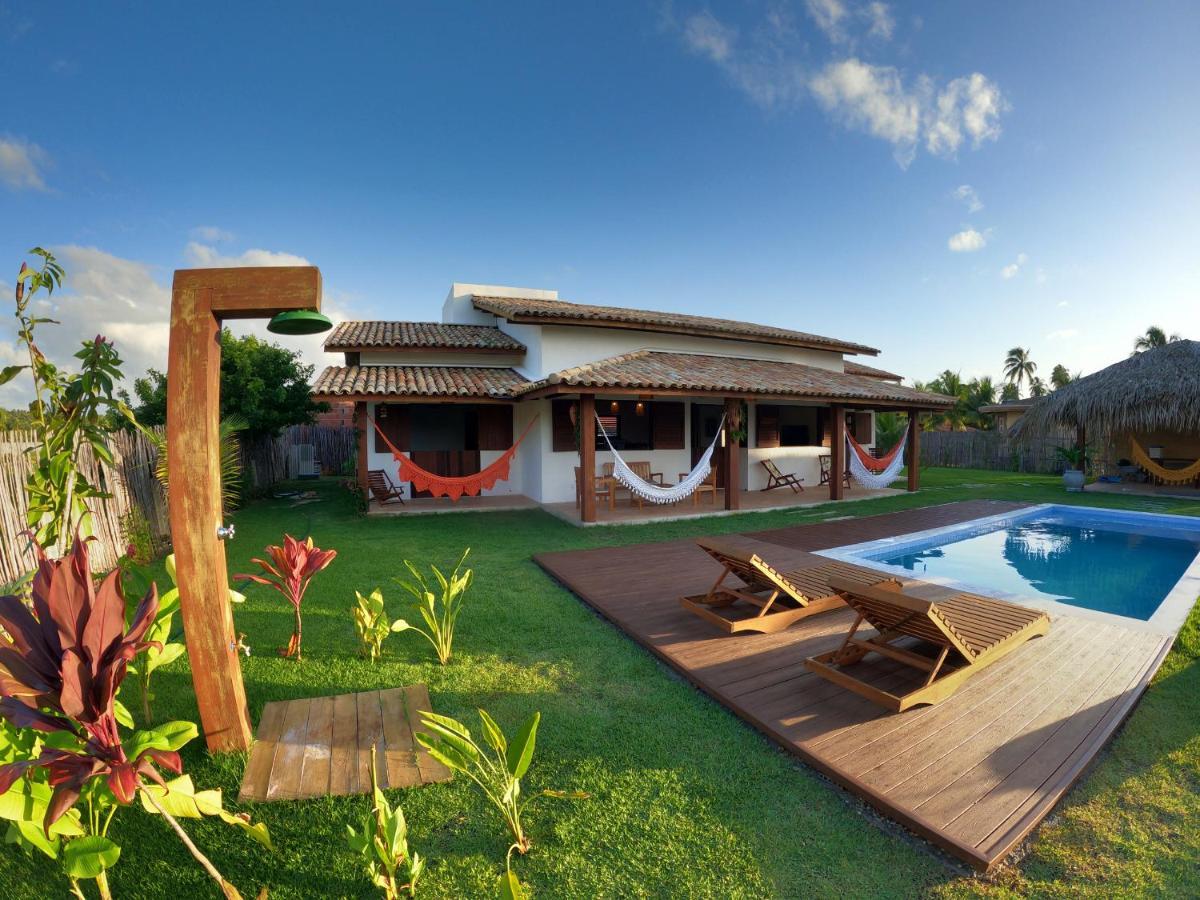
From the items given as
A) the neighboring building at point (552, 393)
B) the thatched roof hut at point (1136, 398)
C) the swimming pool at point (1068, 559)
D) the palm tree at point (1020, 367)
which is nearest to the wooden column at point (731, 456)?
the neighboring building at point (552, 393)

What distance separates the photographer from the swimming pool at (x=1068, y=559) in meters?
5.39

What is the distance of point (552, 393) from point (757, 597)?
524 centimetres

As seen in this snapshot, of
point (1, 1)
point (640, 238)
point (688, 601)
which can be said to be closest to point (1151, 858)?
point (688, 601)

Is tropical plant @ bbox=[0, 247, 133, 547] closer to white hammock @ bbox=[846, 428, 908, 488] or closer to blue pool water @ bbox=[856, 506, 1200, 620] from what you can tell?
blue pool water @ bbox=[856, 506, 1200, 620]

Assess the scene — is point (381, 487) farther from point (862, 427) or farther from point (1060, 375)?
point (1060, 375)

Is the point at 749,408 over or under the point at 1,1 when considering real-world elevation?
under

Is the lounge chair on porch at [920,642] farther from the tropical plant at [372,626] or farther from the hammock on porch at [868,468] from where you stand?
the hammock on porch at [868,468]

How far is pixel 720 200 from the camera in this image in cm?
1412

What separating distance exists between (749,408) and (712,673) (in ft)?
32.2

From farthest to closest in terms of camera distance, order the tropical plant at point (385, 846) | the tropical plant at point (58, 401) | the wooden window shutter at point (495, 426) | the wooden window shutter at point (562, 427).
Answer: the wooden window shutter at point (495, 426) → the wooden window shutter at point (562, 427) → the tropical plant at point (58, 401) → the tropical plant at point (385, 846)

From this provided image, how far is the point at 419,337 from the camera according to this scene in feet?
38.9

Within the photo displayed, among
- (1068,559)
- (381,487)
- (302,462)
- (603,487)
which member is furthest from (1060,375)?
(302,462)

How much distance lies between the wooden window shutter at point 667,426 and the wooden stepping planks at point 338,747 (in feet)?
29.3

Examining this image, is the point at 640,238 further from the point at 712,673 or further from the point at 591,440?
the point at 712,673
